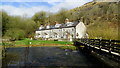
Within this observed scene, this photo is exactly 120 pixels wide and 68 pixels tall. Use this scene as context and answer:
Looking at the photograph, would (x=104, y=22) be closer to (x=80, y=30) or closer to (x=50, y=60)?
(x=80, y=30)

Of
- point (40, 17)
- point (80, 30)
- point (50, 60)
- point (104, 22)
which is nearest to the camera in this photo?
point (50, 60)

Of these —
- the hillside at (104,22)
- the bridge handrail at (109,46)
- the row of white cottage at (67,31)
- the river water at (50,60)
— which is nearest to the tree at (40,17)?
the row of white cottage at (67,31)

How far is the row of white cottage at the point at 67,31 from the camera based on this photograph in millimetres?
44469

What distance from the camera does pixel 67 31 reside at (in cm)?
4775

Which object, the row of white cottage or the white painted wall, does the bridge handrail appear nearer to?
the row of white cottage

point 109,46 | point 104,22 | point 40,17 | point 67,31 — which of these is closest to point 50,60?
point 109,46

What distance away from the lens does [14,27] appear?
36656 mm

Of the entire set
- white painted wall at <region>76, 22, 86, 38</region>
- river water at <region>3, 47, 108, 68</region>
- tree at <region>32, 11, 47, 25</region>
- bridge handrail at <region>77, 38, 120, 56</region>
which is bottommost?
river water at <region>3, 47, 108, 68</region>

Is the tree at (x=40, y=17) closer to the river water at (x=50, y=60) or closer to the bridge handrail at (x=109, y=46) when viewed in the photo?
the river water at (x=50, y=60)

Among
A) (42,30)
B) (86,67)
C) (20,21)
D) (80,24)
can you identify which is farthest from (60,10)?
(86,67)

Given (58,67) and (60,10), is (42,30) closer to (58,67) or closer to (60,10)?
(60,10)

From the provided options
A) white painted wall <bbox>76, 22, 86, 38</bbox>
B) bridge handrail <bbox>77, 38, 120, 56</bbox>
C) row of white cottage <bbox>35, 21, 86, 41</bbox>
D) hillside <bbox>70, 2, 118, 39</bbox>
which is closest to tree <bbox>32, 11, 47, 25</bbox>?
row of white cottage <bbox>35, 21, 86, 41</bbox>

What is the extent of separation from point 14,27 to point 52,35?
2148 cm

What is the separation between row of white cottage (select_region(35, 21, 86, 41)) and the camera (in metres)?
44.5
